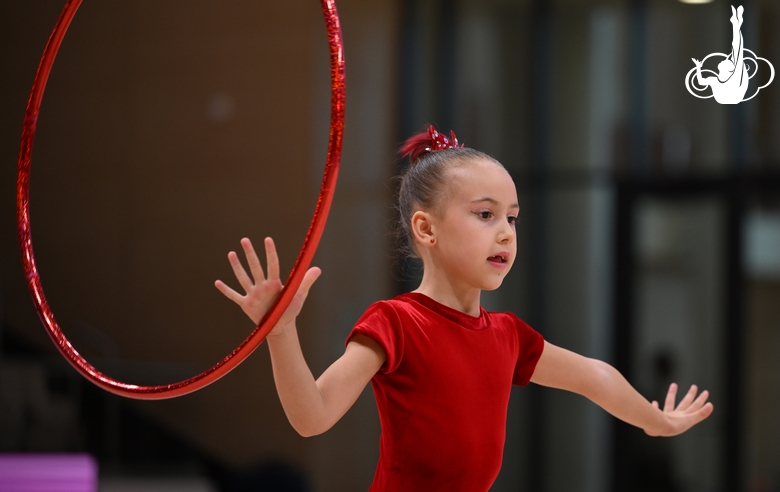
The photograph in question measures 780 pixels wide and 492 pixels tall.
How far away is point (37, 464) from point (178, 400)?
132 inches

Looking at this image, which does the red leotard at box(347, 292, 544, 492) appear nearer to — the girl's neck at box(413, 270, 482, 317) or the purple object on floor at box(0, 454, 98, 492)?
the girl's neck at box(413, 270, 482, 317)

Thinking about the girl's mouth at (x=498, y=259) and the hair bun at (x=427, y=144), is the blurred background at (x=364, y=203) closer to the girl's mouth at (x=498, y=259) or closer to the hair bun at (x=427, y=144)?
the hair bun at (x=427, y=144)

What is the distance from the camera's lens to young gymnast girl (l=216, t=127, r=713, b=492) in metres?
1.56

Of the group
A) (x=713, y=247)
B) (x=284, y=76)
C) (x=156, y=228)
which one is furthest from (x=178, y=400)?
(x=713, y=247)

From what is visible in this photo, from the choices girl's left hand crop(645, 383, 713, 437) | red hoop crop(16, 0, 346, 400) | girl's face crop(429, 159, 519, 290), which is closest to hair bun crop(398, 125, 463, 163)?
girl's face crop(429, 159, 519, 290)

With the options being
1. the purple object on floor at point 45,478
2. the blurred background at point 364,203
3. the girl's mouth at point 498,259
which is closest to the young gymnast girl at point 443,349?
the girl's mouth at point 498,259

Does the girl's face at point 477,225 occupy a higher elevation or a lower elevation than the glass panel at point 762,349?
higher

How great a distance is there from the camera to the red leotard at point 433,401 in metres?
1.59

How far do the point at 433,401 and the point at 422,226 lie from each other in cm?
34

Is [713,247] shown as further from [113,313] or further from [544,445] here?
[113,313]

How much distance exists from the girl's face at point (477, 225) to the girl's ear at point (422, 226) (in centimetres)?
2

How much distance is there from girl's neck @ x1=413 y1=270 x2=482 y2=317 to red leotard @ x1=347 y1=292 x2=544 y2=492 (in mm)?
45

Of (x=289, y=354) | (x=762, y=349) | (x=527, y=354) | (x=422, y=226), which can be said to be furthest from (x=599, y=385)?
(x=762, y=349)

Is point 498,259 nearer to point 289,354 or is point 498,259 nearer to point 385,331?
point 385,331
